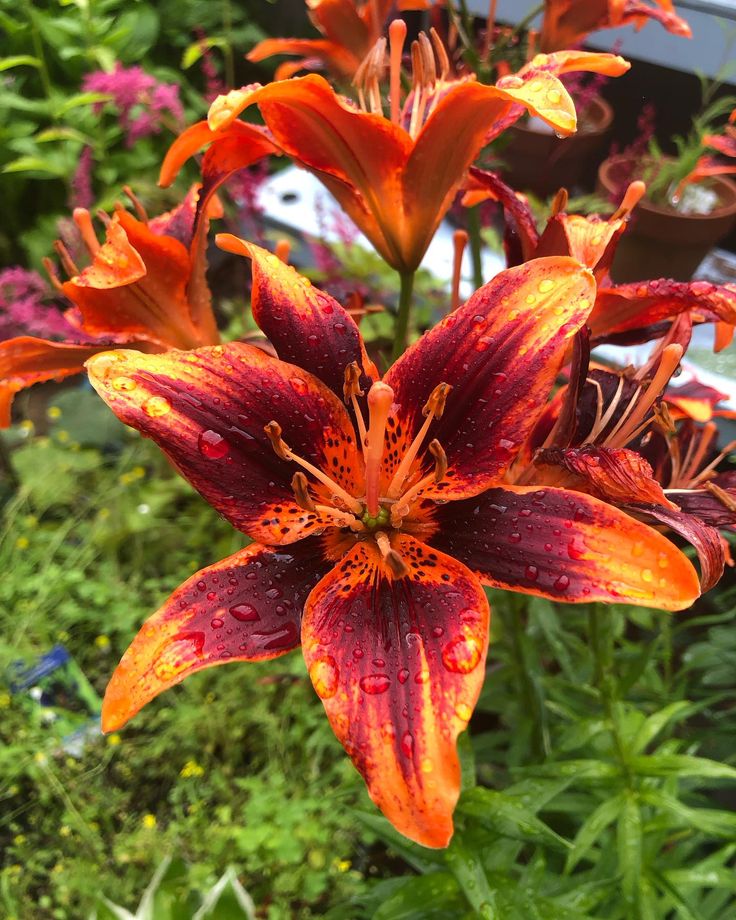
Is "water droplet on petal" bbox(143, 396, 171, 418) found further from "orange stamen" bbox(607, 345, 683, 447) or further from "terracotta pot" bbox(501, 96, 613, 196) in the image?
"terracotta pot" bbox(501, 96, 613, 196)

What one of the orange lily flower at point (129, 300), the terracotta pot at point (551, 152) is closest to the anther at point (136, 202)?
the orange lily flower at point (129, 300)

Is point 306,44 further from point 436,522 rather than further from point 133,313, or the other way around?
point 436,522

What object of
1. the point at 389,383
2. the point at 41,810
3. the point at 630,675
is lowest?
the point at 41,810

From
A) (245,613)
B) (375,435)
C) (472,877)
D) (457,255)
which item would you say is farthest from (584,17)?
(472,877)

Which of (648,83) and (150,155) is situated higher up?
(648,83)

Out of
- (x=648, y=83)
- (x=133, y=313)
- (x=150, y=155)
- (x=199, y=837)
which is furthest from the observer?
(x=150, y=155)

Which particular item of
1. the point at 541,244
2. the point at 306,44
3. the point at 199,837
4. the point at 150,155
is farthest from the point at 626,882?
the point at 150,155

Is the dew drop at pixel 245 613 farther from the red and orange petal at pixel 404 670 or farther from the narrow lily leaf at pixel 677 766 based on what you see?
the narrow lily leaf at pixel 677 766
